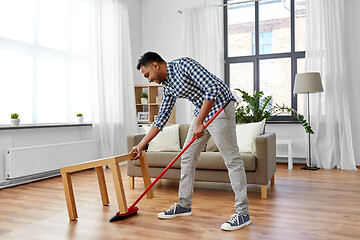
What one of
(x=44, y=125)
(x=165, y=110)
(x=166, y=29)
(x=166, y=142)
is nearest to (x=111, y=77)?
(x=44, y=125)

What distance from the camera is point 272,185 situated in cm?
365

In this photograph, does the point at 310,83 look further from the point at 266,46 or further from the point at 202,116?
the point at 202,116

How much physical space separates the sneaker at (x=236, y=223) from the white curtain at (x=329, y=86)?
2930 mm

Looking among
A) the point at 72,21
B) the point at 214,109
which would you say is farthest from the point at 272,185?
the point at 72,21

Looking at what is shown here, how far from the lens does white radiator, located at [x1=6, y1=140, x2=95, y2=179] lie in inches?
149

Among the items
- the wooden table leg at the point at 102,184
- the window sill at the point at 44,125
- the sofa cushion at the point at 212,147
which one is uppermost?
the window sill at the point at 44,125

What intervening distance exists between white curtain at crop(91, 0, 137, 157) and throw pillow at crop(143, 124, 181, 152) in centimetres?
145

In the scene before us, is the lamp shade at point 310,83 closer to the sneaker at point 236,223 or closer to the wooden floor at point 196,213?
the wooden floor at point 196,213

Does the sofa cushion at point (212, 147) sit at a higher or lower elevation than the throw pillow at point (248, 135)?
lower

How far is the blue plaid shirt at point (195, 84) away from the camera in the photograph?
84.2 inches

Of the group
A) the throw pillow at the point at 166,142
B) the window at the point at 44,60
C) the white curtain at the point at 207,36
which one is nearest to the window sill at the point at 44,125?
the window at the point at 44,60

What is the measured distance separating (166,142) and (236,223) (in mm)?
1666

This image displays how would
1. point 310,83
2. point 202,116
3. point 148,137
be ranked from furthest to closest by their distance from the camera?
point 310,83
point 148,137
point 202,116

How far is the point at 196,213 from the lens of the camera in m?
2.60
